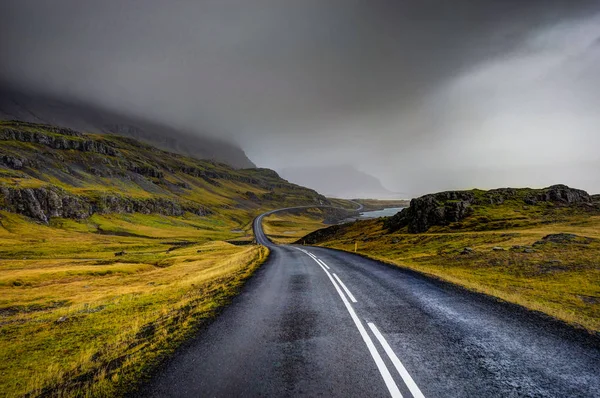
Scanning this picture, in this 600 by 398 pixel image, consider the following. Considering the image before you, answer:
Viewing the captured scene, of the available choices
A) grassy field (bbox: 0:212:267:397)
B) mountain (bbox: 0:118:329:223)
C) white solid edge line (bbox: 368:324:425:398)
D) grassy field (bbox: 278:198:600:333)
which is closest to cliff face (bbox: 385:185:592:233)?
grassy field (bbox: 278:198:600:333)

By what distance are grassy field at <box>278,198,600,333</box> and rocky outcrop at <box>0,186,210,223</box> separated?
125717 mm

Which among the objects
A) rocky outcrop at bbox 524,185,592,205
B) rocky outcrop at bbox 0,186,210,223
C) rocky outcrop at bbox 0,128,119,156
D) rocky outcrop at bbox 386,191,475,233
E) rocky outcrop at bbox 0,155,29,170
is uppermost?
rocky outcrop at bbox 0,128,119,156

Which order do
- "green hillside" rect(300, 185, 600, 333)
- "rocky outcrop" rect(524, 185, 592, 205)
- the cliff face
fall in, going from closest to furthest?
"green hillside" rect(300, 185, 600, 333)
the cliff face
"rocky outcrop" rect(524, 185, 592, 205)

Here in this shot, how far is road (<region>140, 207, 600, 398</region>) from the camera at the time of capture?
16.1 feet

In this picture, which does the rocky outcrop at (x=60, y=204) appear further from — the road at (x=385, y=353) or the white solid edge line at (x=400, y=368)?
the white solid edge line at (x=400, y=368)

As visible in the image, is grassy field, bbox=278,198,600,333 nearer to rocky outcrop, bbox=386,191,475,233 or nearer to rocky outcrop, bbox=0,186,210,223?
rocky outcrop, bbox=386,191,475,233

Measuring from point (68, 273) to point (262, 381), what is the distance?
40.5 meters

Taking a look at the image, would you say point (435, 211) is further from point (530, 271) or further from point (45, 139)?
point (45, 139)

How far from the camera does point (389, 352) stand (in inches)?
243

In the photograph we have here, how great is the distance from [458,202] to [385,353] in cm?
5024

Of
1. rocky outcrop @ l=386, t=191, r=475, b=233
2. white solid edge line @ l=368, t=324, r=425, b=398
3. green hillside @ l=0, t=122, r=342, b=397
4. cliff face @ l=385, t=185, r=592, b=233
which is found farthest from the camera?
cliff face @ l=385, t=185, r=592, b=233

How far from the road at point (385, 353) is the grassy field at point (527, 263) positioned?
2164mm

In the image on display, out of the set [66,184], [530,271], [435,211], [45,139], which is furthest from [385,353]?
[45,139]

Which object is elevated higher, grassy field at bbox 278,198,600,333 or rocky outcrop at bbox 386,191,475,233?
rocky outcrop at bbox 386,191,475,233
